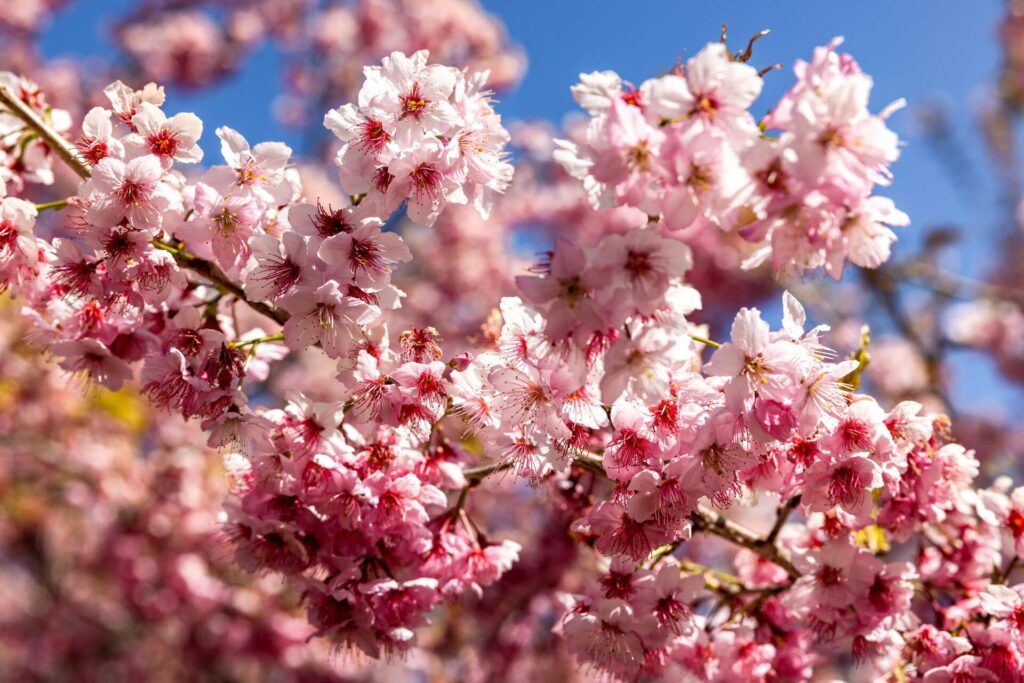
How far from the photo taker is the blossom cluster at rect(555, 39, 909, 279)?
4.75ft

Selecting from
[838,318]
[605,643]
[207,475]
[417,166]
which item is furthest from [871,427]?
[207,475]

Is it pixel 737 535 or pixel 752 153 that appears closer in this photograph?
pixel 752 153

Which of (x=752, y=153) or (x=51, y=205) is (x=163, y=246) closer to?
A: (x=51, y=205)

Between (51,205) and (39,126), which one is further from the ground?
(39,126)

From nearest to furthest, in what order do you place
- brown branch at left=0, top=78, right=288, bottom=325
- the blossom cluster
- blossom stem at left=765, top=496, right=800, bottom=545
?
the blossom cluster, brown branch at left=0, top=78, right=288, bottom=325, blossom stem at left=765, top=496, right=800, bottom=545

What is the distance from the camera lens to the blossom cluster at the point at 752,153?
1.45m

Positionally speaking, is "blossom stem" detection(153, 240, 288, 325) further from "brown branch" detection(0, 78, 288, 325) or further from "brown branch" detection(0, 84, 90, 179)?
"brown branch" detection(0, 84, 90, 179)

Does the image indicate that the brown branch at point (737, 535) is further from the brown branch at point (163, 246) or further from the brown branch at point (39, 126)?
the brown branch at point (39, 126)

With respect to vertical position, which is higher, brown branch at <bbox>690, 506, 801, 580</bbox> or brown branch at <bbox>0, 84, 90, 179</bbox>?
brown branch at <bbox>0, 84, 90, 179</bbox>

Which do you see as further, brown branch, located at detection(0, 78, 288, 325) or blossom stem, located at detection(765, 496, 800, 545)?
blossom stem, located at detection(765, 496, 800, 545)

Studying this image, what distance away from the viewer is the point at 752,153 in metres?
1.45

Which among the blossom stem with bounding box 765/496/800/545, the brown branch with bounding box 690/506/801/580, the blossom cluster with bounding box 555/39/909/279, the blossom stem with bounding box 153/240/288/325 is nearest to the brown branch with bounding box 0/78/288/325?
the blossom stem with bounding box 153/240/288/325

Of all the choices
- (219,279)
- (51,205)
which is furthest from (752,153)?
(51,205)

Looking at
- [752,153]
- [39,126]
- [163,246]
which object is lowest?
[163,246]
